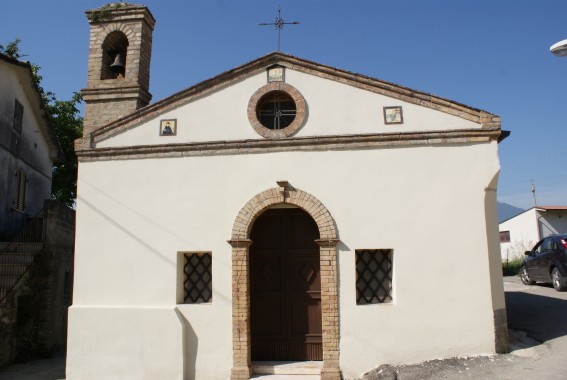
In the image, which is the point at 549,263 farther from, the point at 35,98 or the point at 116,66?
the point at 35,98

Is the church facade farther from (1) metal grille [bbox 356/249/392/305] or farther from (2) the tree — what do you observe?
(2) the tree

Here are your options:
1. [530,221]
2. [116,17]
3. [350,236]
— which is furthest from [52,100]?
[530,221]

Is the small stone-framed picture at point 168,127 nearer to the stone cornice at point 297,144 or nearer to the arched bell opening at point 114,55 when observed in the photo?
the stone cornice at point 297,144

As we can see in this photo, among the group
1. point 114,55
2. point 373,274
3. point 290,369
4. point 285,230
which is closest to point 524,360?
point 373,274

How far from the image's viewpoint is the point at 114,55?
35.3 feet

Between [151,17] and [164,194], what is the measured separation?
4.62 metres

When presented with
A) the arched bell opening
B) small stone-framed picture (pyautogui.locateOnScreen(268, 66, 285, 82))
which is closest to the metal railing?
the arched bell opening

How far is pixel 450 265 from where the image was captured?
800cm

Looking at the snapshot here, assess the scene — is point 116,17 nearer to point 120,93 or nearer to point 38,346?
point 120,93

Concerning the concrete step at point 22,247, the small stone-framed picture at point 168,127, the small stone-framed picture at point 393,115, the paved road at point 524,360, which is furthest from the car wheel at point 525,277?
the concrete step at point 22,247

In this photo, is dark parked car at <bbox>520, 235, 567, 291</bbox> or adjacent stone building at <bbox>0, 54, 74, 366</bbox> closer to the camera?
adjacent stone building at <bbox>0, 54, 74, 366</bbox>

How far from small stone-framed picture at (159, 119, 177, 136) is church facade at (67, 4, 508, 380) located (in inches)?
1.6

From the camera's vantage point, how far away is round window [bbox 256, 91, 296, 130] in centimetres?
895

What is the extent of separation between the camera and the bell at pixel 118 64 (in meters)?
10.3
